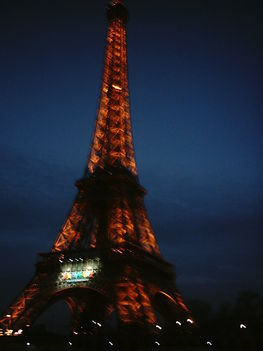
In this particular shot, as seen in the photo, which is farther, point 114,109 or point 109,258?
point 114,109

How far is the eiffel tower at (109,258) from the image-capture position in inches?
1184

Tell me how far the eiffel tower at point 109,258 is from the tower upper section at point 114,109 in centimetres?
12

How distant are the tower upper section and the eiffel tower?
119 mm

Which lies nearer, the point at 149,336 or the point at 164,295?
the point at 149,336

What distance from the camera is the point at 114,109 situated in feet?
155

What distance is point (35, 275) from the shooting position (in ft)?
118

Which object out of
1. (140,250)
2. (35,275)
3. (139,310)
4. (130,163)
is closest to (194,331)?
→ (139,310)

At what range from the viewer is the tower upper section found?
43500 mm

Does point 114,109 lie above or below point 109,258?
above

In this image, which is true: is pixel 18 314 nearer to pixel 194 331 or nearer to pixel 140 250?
pixel 140 250

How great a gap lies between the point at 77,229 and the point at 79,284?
702 centimetres

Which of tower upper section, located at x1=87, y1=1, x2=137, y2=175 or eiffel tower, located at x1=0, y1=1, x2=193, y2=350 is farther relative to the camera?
tower upper section, located at x1=87, y1=1, x2=137, y2=175

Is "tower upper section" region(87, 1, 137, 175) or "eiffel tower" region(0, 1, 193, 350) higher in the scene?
"tower upper section" region(87, 1, 137, 175)

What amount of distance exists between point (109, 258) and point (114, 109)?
21.0 metres
